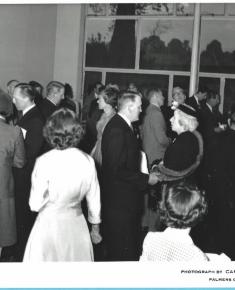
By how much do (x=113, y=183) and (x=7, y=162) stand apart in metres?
0.70

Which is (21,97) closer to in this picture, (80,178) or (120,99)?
(120,99)

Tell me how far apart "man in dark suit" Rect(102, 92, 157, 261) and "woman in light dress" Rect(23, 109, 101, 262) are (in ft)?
1.74

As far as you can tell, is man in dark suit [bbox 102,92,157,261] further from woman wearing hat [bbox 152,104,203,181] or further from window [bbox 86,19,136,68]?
window [bbox 86,19,136,68]

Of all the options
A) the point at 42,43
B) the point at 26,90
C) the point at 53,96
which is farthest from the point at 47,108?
the point at 42,43

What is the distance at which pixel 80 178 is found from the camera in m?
2.53

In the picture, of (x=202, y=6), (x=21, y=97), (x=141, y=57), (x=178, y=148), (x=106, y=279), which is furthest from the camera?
(x=141, y=57)

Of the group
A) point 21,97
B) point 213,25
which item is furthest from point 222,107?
point 21,97

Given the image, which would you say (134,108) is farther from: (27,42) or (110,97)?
(27,42)

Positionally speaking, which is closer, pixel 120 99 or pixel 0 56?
pixel 120 99

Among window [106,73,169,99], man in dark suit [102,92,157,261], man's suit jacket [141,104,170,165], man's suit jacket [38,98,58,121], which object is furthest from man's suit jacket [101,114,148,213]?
window [106,73,169,99]

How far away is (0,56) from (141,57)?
285 cm

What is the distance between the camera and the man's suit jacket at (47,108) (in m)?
4.55

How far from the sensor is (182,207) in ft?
6.72

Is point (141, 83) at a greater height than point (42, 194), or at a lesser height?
greater
